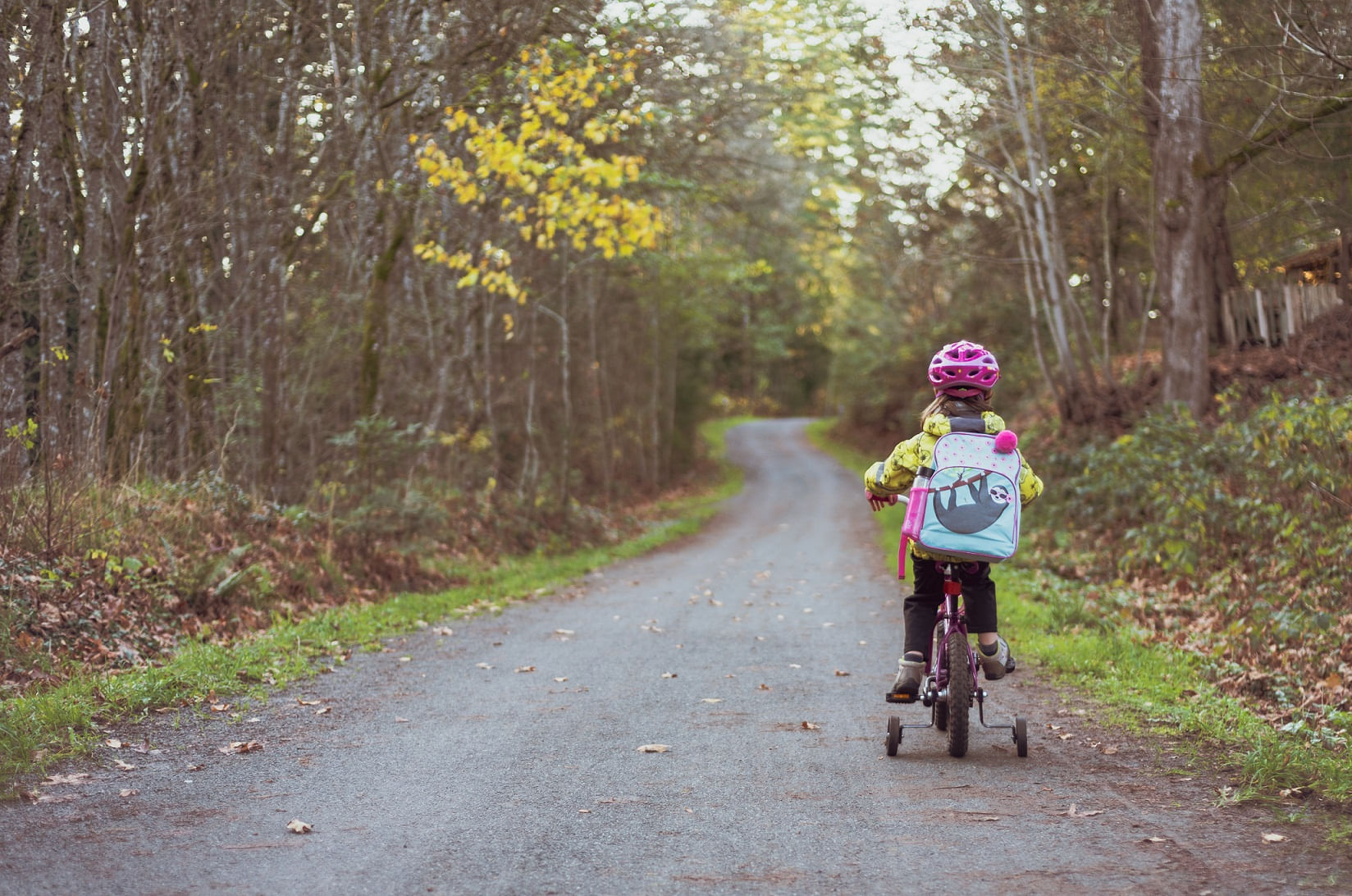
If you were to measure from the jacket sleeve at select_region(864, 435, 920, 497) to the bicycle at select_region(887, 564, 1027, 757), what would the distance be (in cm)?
52

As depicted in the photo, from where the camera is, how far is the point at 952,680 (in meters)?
6.07

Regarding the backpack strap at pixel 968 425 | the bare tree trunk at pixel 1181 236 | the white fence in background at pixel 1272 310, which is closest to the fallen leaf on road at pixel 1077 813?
the backpack strap at pixel 968 425

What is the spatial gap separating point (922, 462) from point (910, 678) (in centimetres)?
117

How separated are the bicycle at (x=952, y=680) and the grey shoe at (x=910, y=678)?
1.0 inches

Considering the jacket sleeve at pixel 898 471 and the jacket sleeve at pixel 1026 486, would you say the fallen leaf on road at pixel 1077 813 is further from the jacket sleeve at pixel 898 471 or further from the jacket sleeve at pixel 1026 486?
the jacket sleeve at pixel 898 471

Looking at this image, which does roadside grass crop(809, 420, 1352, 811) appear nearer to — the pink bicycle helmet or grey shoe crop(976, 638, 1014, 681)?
grey shoe crop(976, 638, 1014, 681)

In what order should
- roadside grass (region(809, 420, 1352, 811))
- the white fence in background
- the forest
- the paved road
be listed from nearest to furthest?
1. the paved road
2. roadside grass (region(809, 420, 1352, 811))
3. the forest
4. the white fence in background

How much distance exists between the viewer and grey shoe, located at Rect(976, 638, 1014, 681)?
251 inches

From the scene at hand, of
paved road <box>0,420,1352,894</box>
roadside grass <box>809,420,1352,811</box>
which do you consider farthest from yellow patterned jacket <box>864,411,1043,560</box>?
roadside grass <box>809,420,1352,811</box>

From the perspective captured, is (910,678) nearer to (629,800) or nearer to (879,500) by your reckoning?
(879,500)

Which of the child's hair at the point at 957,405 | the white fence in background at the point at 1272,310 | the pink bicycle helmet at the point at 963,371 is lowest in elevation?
the child's hair at the point at 957,405

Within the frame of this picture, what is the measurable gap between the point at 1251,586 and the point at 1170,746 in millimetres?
5686

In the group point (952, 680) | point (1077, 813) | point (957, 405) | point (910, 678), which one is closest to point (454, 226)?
point (957, 405)

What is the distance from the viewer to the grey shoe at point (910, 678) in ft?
20.4
